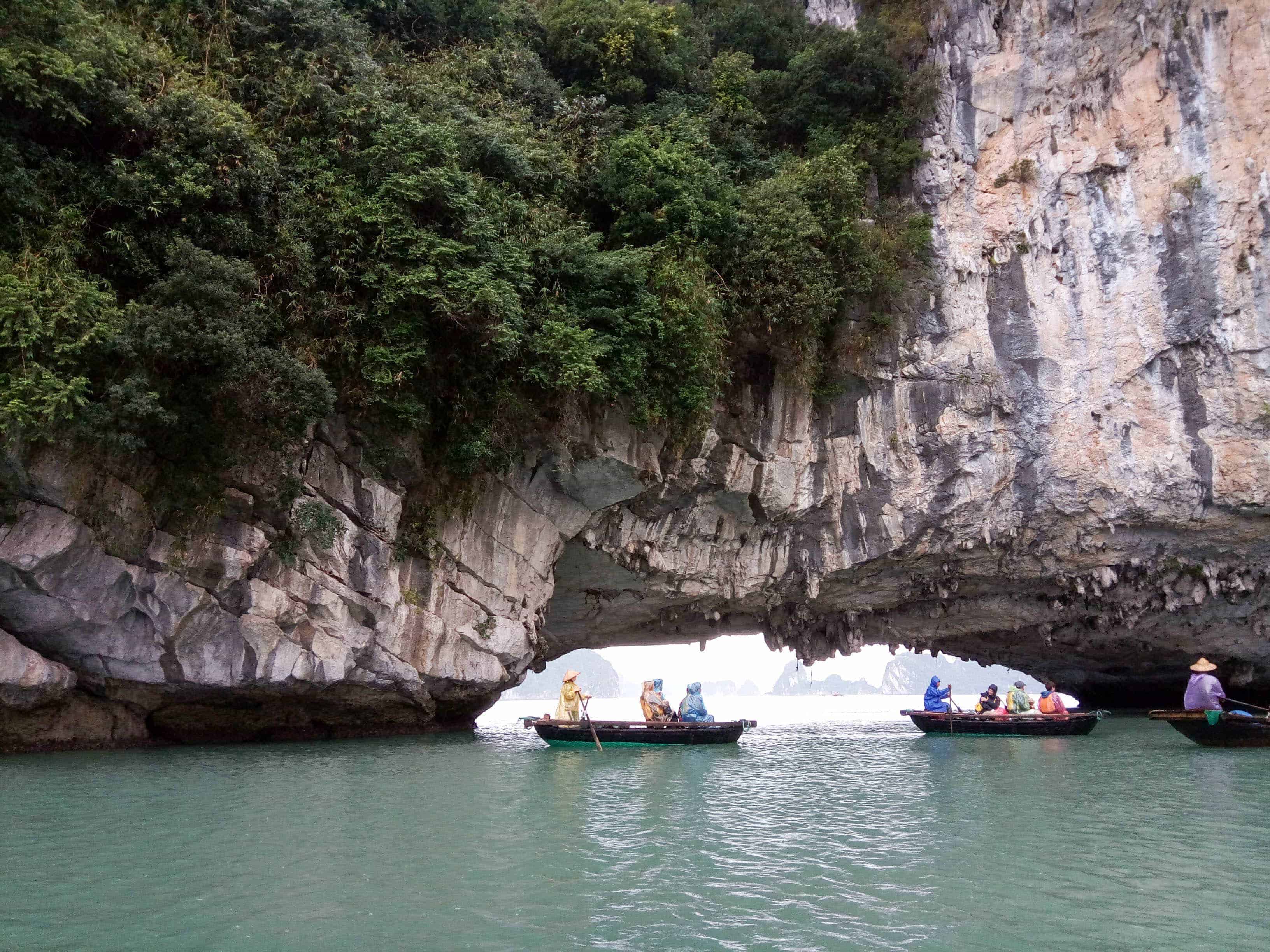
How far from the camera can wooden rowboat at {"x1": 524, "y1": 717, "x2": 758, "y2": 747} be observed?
17.0 m

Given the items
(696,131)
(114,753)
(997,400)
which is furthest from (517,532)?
(997,400)

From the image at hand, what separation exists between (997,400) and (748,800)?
12.5 m

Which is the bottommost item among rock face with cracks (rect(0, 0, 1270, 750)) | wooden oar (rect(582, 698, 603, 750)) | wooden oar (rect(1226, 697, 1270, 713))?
wooden oar (rect(582, 698, 603, 750))

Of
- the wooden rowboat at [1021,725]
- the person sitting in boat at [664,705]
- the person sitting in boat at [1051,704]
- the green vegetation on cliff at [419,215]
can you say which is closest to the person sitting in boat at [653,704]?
the person sitting in boat at [664,705]

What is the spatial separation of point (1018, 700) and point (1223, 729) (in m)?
5.81

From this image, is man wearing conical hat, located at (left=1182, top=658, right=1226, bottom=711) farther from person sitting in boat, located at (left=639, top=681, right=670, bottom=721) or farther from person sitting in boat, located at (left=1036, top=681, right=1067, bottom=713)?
person sitting in boat, located at (left=639, top=681, right=670, bottom=721)

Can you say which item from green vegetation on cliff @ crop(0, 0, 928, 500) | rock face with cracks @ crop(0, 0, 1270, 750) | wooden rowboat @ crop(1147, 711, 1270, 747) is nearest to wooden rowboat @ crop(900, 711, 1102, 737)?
wooden rowboat @ crop(1147, 711, 1270, 747)

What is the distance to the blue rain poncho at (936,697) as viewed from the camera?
21.6 meters

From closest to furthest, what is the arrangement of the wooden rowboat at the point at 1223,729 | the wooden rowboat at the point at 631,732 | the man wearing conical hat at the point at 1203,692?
the wooden rowboat at the point at 1223,729
the man wearing conical hat at the point at 1203,692
the wooden rowboat at the point at 631,732

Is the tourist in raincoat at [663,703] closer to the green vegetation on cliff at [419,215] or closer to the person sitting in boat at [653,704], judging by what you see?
the person sitting in boat at [653,704]

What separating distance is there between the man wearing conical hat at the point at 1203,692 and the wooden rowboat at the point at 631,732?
26.1 feet

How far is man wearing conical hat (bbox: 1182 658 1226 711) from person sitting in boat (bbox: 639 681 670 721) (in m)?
9.14

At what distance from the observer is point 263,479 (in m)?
14.5

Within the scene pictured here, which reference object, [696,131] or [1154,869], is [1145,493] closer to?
[696,131]
